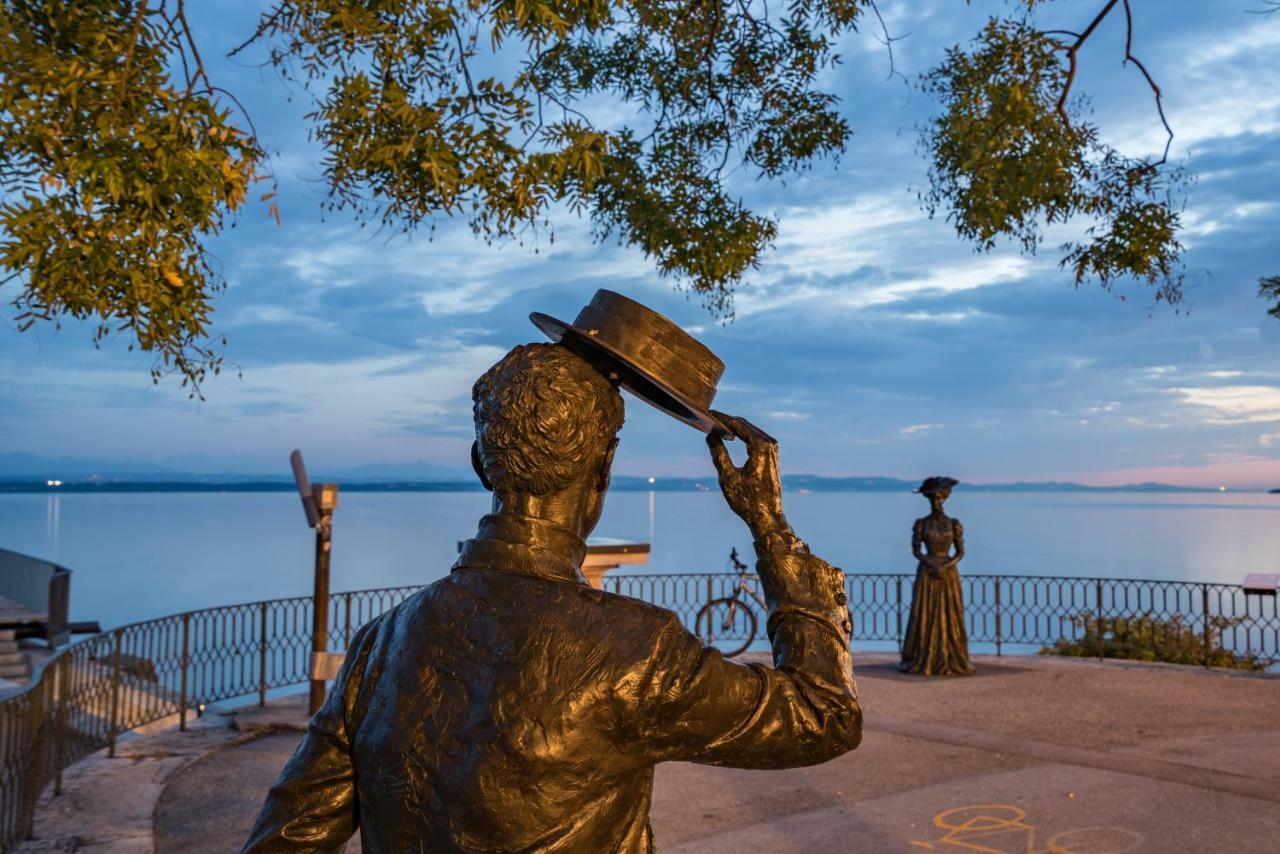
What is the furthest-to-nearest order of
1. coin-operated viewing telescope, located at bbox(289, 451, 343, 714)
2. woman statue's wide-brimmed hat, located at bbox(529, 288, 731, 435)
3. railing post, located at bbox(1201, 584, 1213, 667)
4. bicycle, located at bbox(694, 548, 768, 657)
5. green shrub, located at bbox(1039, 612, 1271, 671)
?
bicycle, located at bbox(694, 548, 768, 657) → green shrub, located at bbox(1039, 612, 1271, 671) → railing post, located at bbox(1201, 584, 1213, 667) → coin-operated viewing telescope, located at bbox(289, 451, 343, 714) → woman statue's wide-brimmed hat, located at bbox(529, 288, 731, 435)

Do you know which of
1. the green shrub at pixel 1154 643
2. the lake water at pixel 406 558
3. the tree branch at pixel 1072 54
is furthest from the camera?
the lake water at pixel 406 558

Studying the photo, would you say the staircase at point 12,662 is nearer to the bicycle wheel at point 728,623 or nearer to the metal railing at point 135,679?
the metal railing at point 135,679

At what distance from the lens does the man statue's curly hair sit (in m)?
1.80

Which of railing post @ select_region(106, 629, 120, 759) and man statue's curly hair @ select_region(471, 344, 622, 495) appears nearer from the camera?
man statue's curly hair @ select_region(471, 344, 622, 495)

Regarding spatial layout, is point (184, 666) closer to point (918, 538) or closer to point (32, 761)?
point (32, 761)

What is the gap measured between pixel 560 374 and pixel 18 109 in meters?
3.23

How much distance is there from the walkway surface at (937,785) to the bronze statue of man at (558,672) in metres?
5.07

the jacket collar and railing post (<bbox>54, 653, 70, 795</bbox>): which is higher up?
the jacket collar

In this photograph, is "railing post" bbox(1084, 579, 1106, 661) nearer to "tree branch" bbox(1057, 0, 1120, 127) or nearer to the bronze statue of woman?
the bronze statue of woman

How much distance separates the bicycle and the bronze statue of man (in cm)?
1160

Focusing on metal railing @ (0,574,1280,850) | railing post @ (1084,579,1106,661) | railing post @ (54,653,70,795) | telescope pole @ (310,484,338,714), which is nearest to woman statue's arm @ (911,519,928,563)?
metal railing @ (0,574,1280,850)

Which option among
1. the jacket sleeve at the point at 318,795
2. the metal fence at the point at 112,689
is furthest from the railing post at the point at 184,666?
the jacket sleeve at the point at 318,795

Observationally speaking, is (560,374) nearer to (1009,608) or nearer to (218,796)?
(218,796)

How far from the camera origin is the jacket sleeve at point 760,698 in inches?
65.5
